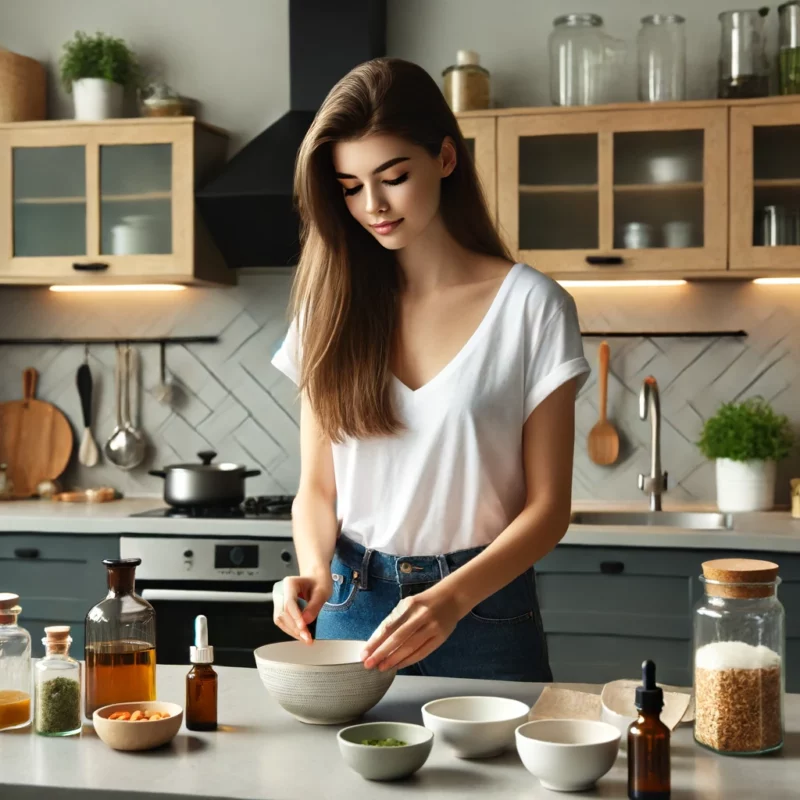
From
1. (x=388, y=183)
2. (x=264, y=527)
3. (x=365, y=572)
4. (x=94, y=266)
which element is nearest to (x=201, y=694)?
(x=365, y=572)

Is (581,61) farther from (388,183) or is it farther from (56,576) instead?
(56,576)

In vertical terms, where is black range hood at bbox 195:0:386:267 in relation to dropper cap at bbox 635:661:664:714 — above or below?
above

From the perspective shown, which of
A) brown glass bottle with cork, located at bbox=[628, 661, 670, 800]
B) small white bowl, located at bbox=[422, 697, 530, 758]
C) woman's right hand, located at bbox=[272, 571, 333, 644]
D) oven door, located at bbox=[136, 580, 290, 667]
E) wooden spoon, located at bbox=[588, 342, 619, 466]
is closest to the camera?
brown glass bottle with cork, located at bbox=[628, 661, 670, 800]

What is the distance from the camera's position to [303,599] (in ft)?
5.41

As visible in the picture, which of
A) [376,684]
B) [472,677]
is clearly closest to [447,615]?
[376,684]

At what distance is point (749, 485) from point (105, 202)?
2.29 meters

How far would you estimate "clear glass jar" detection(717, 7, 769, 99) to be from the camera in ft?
11.6

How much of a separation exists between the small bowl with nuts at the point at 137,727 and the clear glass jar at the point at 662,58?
275 centimetres

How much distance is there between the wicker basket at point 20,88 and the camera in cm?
394

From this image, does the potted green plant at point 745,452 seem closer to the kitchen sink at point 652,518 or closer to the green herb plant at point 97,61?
the kitchen sink at point 652,518

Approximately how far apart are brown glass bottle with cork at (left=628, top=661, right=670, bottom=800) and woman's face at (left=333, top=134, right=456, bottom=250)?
77 cm

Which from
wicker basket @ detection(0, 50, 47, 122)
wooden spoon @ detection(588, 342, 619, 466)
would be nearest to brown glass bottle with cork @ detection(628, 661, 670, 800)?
wooden spoon @ detection(588, 342, 619, 466)

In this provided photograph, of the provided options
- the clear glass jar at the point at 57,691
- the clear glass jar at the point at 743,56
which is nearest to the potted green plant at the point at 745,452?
the clear glass jar at the point at 743,56

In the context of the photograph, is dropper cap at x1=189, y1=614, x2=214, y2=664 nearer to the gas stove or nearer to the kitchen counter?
the kitchen counter
